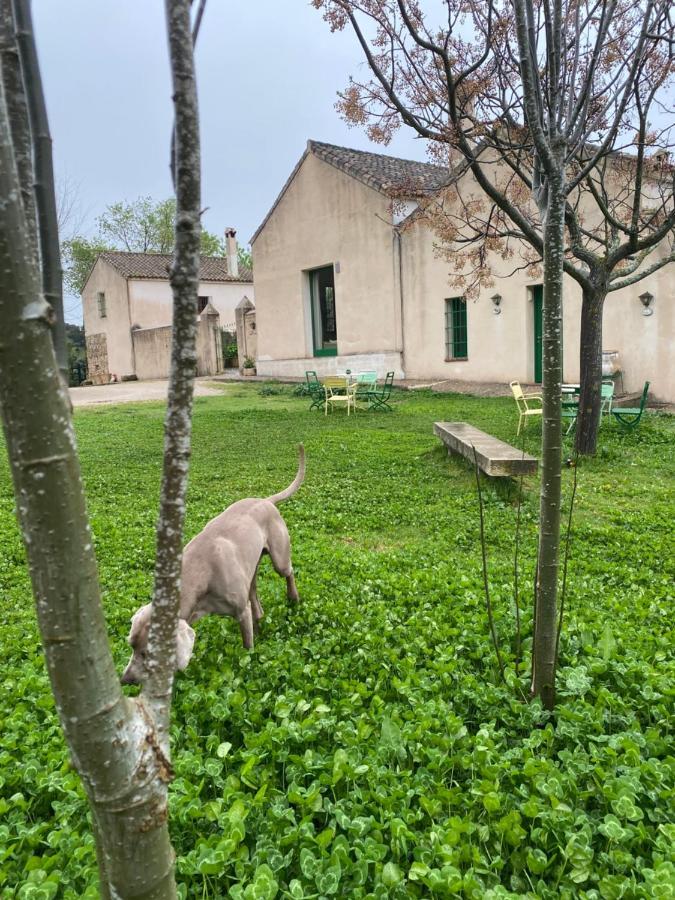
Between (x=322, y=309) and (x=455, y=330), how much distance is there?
7166 mm

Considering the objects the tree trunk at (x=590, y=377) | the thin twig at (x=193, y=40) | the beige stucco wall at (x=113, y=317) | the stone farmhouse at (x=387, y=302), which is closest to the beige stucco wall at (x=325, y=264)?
the stone farmhouse at (x=387, y=302)

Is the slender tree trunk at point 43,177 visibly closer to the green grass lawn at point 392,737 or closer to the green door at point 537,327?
the green grass lawn at point 392,737

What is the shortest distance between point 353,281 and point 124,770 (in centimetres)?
2221

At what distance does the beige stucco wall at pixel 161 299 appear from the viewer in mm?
34906

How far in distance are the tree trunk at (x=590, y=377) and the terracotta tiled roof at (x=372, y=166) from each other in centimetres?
1206

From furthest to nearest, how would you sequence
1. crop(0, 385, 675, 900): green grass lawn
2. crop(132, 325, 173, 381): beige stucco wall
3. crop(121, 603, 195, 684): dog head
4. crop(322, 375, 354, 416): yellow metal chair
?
1. crop(132, 325, 173, 381): beige stucco wall
2. crop(322, 375, 354, 416): yellow metal chair
3. crop(121, 603, 195, 684): dog head
4. crop(0, 385, 675, 900): green grass lawn

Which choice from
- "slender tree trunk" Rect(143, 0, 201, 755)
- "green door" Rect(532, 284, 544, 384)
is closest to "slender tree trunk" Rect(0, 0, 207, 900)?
"slender tree trunk" Rect(143, 0, 201, 755)

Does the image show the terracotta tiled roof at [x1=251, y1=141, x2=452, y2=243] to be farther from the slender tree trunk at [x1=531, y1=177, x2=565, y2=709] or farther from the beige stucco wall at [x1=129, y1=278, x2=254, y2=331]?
the slender tree trunk at [x1=531, y1=177, x2=565, y2=709]

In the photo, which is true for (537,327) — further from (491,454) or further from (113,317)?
(113,317)

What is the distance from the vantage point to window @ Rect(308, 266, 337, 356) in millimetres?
24844

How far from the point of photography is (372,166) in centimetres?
2302

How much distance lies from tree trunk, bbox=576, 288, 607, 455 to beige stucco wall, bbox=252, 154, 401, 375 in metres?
12.4

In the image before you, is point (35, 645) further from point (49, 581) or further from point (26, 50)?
Result: point (26, 50)

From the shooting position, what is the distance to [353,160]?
897 inches
